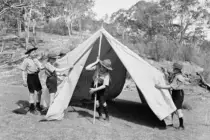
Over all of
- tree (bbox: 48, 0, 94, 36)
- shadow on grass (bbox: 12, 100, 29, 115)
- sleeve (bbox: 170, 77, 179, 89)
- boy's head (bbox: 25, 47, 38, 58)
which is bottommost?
shadow on grass (bbox: 12, 100, 29, 115)

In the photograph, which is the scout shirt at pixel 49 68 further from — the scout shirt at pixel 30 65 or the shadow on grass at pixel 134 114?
the shadow on grass at pixel 134 114

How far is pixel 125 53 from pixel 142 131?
6.70ft

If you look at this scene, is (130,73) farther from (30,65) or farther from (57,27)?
(57,27)

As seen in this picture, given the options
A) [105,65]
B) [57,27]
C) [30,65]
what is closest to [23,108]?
[30,65]

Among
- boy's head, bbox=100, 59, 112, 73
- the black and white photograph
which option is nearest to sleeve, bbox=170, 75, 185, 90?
the black and white photograph

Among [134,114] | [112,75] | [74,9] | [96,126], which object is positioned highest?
[74,9]

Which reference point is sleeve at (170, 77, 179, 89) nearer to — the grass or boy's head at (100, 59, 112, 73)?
the grass

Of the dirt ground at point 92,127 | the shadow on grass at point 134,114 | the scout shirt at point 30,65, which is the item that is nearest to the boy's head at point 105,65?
the dirt ground at point 92,127

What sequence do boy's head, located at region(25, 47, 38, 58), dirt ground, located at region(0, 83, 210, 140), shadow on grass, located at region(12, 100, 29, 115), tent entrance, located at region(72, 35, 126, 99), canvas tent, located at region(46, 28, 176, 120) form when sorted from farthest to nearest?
tent entrance, located at region(72, 35, 126, 99), shadow on grass, located at region(12, 100, 29, 115), boy's head, located at region(25, 47, 38, 58), canvas tent, located at region(46, 28, 176, 120), dirt ground, located at region(0, 83, 210, 140)

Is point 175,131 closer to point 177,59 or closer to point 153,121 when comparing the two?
point 153,121

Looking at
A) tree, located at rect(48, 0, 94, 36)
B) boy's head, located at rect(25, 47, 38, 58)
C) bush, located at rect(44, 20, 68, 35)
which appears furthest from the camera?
bush, located at rect(44, 20, 68, 35)

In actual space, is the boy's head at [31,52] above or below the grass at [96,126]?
above

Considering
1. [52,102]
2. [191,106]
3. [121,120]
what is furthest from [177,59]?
[52,102]

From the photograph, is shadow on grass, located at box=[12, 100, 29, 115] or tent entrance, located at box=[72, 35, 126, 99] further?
tent entrance, located at box=[72, 35, 126, 99]
